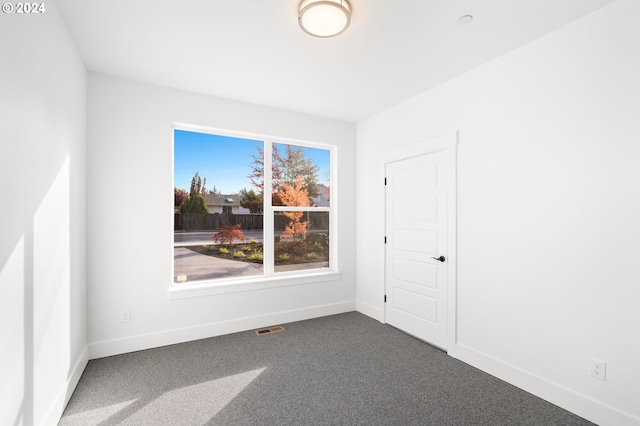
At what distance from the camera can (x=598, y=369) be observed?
210 cm

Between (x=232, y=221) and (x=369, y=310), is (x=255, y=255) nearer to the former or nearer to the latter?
(x=232, y=221)

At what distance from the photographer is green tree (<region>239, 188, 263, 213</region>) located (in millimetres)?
4016

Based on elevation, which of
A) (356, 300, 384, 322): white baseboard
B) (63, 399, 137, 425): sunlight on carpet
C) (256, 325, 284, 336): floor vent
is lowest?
(256, 325, 284, 336): floor vent

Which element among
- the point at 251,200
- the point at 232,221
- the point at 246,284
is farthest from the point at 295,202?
the point at 246,284

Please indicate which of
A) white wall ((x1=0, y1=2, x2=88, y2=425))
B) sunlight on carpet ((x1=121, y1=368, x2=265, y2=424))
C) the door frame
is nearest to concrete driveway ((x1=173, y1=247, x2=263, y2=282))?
white wall ((x1=0, y1=2, x2=88, y2=425))

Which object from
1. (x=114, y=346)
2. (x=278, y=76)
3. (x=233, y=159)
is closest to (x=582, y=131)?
(x=278, y=76)

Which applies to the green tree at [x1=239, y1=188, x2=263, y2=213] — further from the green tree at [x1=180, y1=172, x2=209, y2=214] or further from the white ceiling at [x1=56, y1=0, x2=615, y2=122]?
the white ceiling at [x1=56, y1=0, x2=615, y2=122]

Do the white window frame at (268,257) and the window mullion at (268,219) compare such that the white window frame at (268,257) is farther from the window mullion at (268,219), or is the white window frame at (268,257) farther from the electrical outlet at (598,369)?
the electrical outlet at (598,369)

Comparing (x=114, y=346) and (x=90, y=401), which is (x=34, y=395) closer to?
(x=90, y=401)

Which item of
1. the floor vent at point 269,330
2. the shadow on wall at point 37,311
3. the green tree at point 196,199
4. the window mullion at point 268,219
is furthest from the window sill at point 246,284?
the shadow on wall at point 37,311

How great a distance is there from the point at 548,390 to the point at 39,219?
3630mm

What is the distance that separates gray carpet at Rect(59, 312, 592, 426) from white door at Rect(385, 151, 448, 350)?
0.35 metres

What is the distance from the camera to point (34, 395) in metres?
1.74

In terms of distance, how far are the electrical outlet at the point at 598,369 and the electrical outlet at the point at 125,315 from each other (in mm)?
3922
